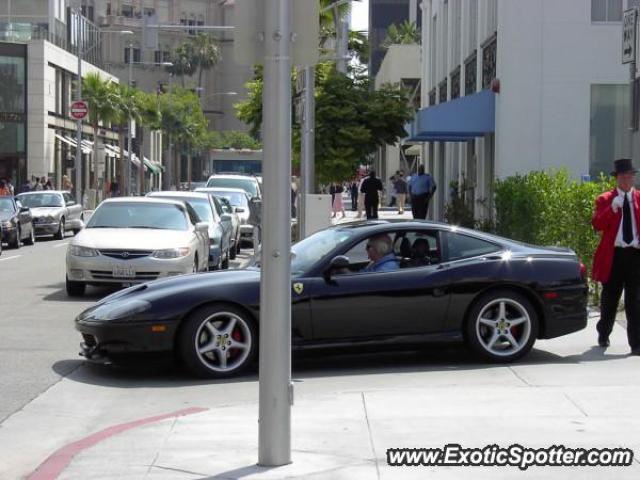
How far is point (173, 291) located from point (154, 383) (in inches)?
32.8

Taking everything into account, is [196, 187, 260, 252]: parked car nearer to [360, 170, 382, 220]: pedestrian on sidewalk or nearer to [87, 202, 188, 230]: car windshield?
[360, 170, 382, 220]: pedestrian on sidewalk

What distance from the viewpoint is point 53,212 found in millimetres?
34688

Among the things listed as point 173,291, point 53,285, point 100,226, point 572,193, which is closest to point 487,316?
point 173,291

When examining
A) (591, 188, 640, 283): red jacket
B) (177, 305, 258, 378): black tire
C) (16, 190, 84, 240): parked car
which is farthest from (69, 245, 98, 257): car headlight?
(16, 190, 84, 240): parked car

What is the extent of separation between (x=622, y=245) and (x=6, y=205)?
22321 millimetres

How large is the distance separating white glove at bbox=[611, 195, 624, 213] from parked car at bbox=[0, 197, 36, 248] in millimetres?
20038

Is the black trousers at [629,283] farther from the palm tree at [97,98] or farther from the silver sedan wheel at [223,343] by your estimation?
the palm tree at [97,98]

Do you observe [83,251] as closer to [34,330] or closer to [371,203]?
[34,330]

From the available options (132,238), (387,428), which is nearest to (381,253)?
(387,428)

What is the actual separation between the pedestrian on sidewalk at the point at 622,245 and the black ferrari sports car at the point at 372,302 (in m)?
0.36

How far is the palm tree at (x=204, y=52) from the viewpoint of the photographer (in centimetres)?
11769

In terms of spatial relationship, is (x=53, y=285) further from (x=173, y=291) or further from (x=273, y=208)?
(x=273, y=208)

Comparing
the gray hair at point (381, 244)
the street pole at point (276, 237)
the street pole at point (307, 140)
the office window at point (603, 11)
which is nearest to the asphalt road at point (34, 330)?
the street pole at point (276, 237)

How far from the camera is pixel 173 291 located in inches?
404
